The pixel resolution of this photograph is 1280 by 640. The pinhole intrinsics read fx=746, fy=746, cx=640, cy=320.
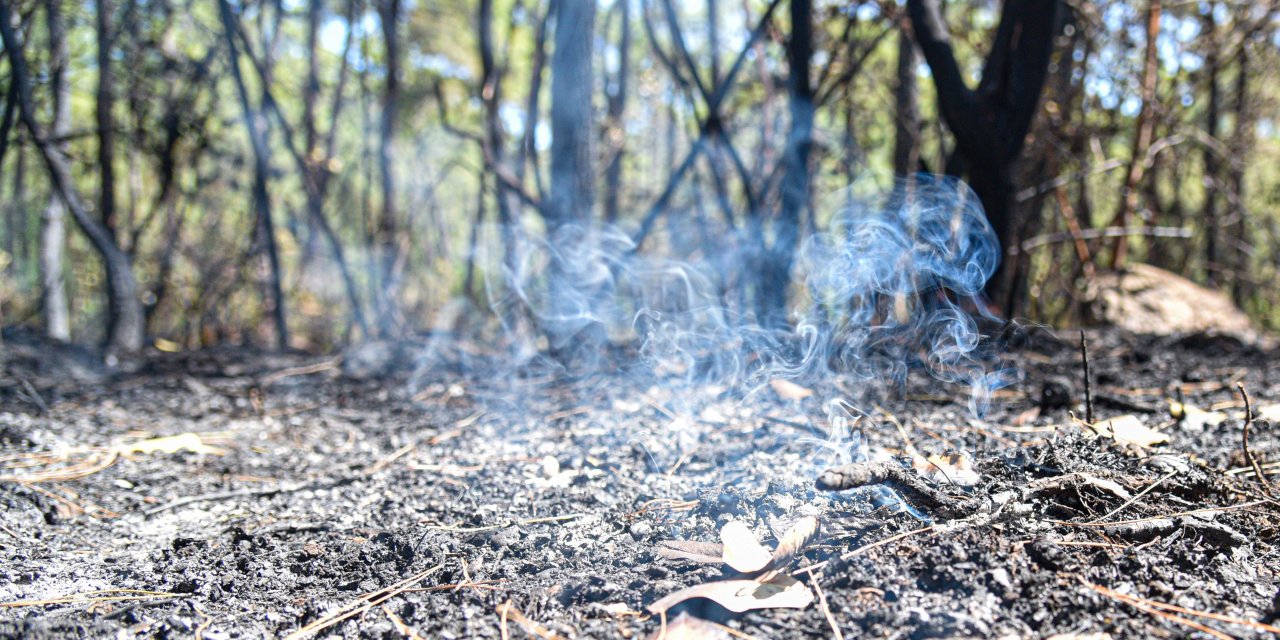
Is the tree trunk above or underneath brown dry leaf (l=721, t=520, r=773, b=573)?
above

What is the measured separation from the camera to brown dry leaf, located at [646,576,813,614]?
1.28 meters

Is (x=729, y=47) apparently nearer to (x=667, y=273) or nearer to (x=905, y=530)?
(x=667, y=273)

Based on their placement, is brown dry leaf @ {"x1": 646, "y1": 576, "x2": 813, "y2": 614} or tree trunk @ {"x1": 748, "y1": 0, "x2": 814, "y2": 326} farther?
tree trunk @ {"x1": 748, "y1": 0, "x2": 814, "y2": 326}

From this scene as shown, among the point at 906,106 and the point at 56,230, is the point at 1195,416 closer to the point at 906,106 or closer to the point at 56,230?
the point at 906,106

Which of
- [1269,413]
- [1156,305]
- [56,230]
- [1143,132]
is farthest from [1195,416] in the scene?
[56,230]

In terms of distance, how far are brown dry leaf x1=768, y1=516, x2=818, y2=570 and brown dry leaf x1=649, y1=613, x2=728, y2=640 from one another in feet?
0.62

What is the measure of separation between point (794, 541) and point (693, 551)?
0.21 meters

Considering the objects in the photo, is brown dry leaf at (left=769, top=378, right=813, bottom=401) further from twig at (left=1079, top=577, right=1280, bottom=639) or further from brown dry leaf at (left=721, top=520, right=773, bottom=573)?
twig at (left=1079, top=577, right=1280, bottom=639)

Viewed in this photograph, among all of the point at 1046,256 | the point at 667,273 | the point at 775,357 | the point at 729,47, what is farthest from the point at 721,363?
the point at 729,47

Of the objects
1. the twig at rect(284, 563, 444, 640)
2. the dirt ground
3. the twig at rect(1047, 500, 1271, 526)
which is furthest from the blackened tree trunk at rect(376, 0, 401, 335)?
the twig at rect(1047, 500, 1271, 526)

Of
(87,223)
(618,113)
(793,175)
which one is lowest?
(87,223)

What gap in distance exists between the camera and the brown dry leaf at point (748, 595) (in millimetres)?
1279

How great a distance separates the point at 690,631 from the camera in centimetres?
124

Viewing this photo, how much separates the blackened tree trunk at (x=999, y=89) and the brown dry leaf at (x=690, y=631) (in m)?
2.53
